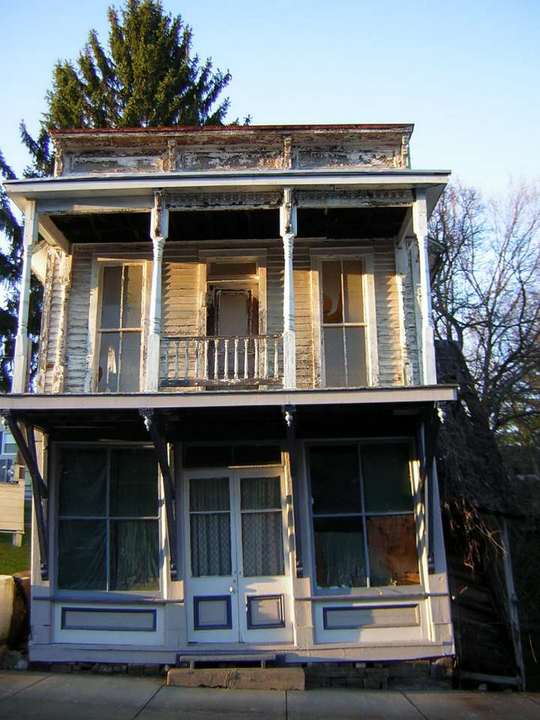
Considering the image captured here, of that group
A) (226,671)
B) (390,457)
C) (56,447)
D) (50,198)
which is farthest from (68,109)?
(226,671)

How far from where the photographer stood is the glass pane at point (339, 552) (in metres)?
9.07

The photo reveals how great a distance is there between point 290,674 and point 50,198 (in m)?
7.01

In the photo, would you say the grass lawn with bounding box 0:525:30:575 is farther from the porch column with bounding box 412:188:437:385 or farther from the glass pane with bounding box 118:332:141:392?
the porch column with bounding box 412:188:437:385

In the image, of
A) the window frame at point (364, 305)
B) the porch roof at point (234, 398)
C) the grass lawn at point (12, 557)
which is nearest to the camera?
the porch roof at point (234, 398)

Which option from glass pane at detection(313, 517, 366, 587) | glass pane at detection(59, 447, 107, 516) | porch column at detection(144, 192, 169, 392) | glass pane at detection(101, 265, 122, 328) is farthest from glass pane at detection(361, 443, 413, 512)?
glass pane at detection(101, 265, 122, 328)

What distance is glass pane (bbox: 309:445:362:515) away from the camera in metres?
9.37

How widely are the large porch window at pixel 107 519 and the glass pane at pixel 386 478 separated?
118 inches

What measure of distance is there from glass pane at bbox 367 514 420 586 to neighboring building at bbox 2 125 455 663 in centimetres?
3

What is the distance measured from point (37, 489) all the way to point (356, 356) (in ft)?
15.7

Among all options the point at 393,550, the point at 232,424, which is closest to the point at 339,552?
the point at 393,550

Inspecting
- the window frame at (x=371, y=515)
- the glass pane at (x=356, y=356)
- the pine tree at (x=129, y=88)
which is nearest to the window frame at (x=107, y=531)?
the window frame at (x=371, y=515)

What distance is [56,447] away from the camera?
957 cm

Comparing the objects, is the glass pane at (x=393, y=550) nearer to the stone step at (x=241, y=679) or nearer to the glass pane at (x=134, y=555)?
the stone step at (x=241, y=679)

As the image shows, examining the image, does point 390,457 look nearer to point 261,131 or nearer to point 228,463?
A: point 228,463
